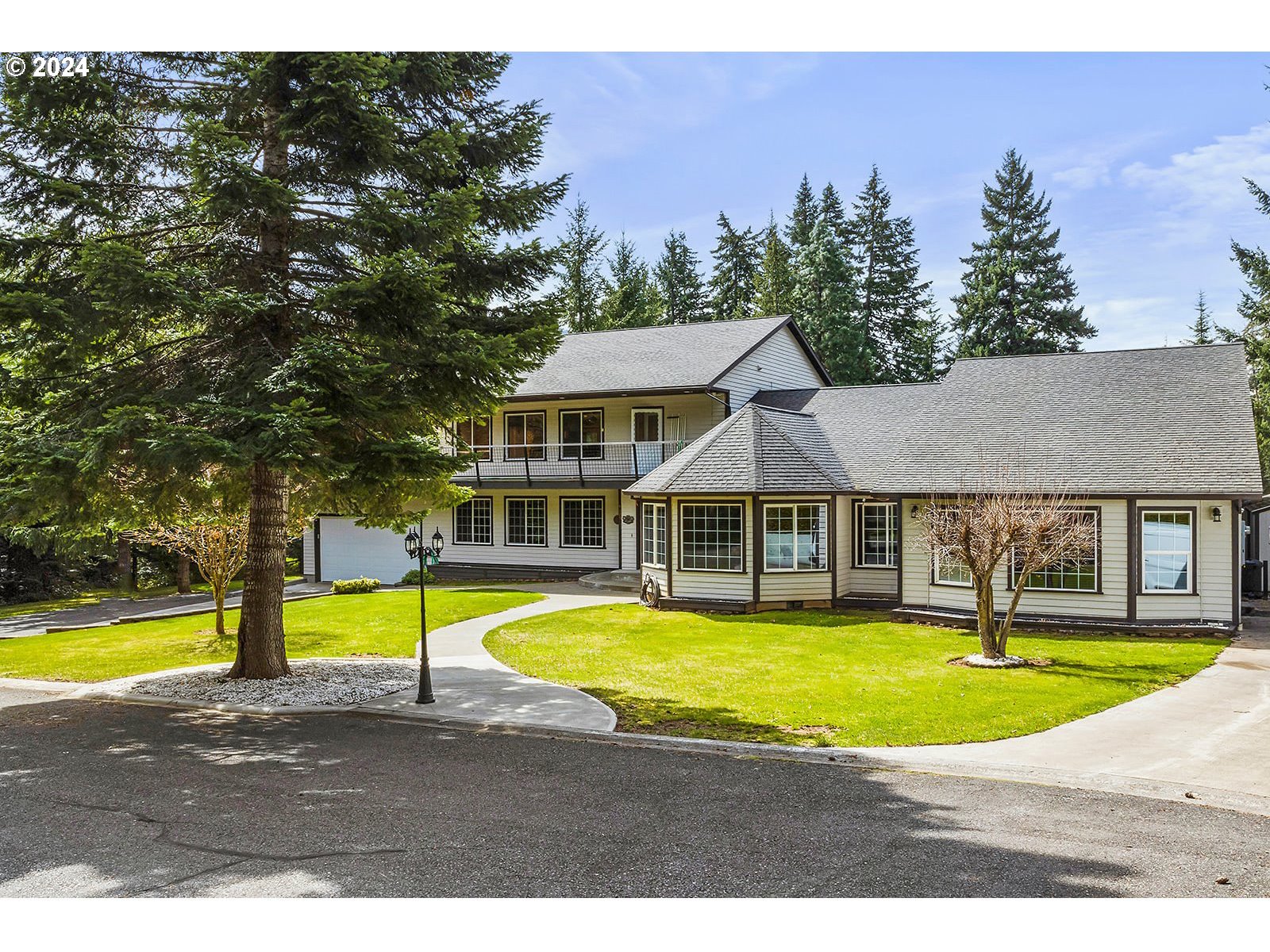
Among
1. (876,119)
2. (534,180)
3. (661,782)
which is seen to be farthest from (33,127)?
(661,782)

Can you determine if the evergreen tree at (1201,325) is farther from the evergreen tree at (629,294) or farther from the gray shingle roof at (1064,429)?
the gray shingle roof at (1064,429)

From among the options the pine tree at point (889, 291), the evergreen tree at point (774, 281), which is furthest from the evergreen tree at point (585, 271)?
the pine tree at point (889, 291)

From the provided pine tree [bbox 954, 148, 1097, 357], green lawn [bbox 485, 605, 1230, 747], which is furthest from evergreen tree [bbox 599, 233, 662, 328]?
green lawn [bbox 485, 605, 1230, 747]

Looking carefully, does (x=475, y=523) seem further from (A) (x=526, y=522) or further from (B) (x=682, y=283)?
(B) (x=682, y=283)

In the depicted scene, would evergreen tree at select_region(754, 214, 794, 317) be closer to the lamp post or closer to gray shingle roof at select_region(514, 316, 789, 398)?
gray shingle roof at select_region(514, 316, 789, 398)

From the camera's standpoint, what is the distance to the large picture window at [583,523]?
2689cm

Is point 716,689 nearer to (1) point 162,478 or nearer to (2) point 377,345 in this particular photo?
(2) point 377,345

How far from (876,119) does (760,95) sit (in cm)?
131

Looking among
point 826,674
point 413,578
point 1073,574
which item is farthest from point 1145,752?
point 413,578

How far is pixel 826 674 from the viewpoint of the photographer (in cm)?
1247

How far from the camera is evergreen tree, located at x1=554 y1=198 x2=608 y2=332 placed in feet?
163

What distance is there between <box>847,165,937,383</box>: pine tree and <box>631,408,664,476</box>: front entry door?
23732 mm

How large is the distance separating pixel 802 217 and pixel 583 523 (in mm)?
33474

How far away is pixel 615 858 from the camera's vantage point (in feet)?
18.9
